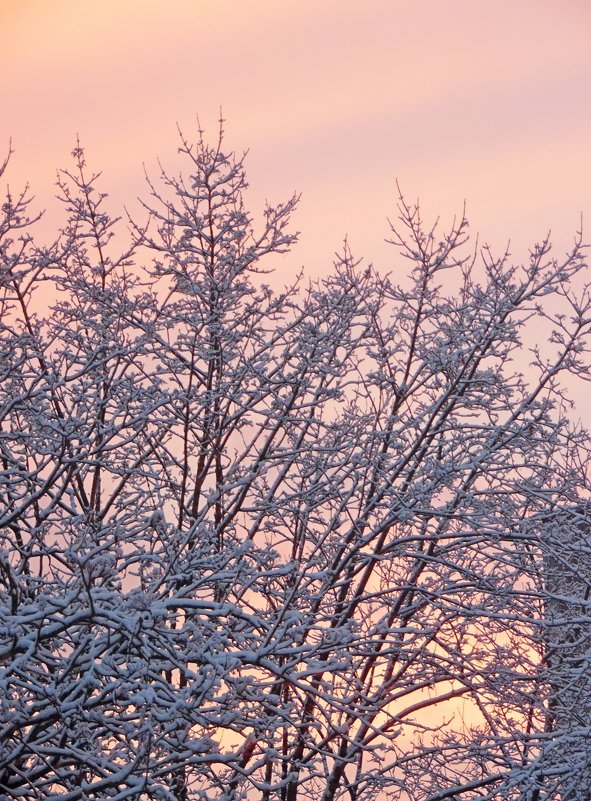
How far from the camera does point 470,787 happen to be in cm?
1159

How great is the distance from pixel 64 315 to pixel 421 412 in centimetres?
445

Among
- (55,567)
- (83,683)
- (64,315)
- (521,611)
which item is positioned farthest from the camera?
(64,315)

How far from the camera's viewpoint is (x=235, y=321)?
39.2 feet

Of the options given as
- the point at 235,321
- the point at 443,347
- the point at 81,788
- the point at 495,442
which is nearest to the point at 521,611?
the point at 495,442

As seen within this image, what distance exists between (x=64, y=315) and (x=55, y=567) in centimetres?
438

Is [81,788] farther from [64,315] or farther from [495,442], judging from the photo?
[64,315]

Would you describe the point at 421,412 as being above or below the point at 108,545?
above

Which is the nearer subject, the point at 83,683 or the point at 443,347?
the point at 83,683

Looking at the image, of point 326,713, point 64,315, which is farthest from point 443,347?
point 326,713

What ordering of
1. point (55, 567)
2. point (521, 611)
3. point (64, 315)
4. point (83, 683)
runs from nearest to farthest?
point (83, 683) → point (55, 567) → point (521, 611) → point (64, 315)

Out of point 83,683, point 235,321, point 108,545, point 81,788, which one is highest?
point 235,321

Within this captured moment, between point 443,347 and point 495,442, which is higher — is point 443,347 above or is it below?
above

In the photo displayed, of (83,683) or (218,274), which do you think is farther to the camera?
(218,274)

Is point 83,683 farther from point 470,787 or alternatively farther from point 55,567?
point 470,787
